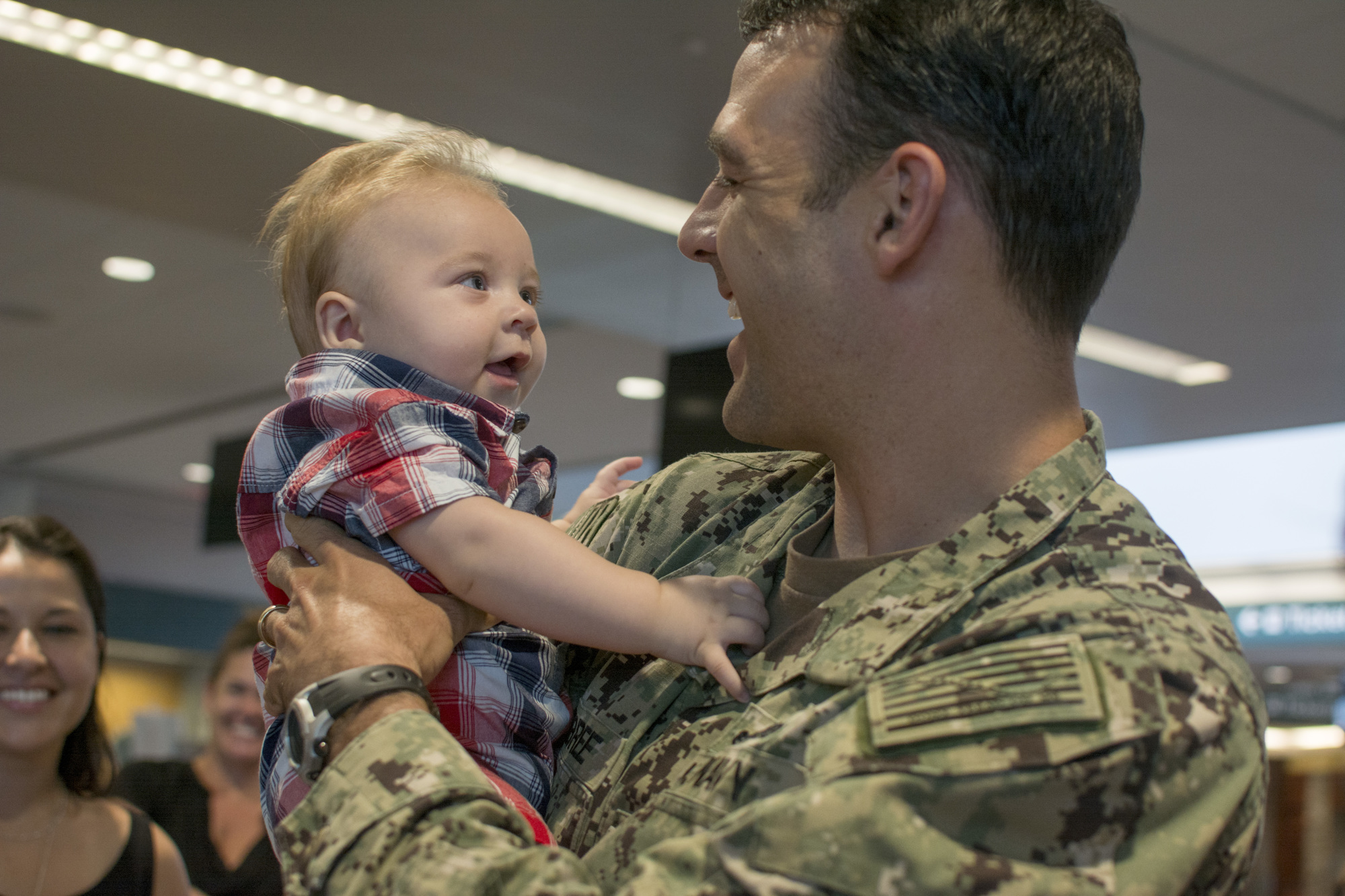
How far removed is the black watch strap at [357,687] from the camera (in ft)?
3.83

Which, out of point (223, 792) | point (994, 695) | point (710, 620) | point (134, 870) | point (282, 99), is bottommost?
point (223, 792)

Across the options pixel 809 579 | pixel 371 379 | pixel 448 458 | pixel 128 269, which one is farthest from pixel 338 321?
pixel 128 269

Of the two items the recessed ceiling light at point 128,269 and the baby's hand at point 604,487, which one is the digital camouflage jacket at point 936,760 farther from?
the recessed ceiling light at point 128,269

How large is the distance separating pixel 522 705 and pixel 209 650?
17.0m

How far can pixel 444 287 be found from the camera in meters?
1.49

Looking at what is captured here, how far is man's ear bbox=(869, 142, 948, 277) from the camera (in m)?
1.30

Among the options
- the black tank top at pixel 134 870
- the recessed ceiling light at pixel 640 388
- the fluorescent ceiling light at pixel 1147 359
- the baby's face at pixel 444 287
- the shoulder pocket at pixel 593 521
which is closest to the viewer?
the baby's face at pixel 444 287

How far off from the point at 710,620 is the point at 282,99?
11.5 feet

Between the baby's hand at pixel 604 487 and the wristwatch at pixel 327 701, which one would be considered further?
the baby's hand at pixel 604 487

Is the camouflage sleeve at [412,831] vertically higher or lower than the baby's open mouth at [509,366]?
lower

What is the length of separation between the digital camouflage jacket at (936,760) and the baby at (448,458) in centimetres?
A: 11

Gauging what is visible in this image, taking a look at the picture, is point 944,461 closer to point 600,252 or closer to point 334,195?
point 334,195

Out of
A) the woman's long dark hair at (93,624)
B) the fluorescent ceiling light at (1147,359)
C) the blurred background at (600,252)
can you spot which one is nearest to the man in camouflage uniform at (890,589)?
the woman's long dark hair at (93,624)

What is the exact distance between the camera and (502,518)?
1295 mm
